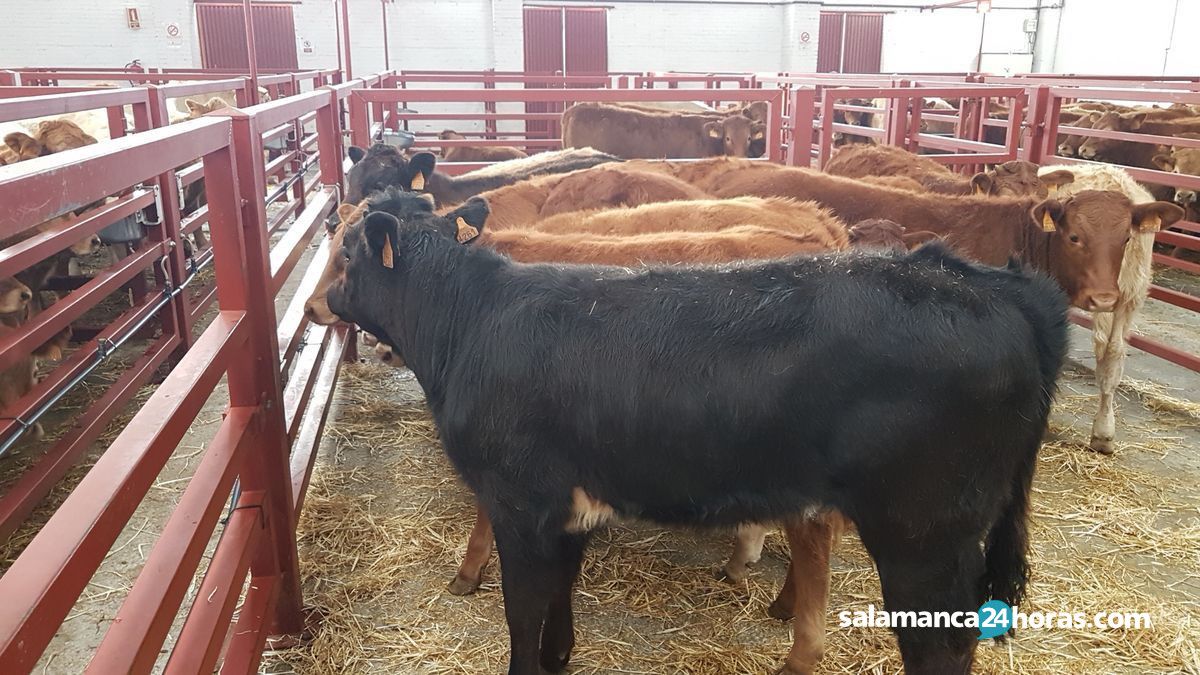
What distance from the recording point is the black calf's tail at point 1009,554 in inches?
91.1

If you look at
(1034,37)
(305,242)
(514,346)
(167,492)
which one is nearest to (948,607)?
(514,346)

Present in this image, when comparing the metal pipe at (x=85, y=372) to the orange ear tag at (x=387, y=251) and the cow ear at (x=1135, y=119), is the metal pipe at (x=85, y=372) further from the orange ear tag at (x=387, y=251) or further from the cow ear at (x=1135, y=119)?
the cow ear at (x=1135, y=119)

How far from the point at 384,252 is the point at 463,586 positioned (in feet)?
4.73

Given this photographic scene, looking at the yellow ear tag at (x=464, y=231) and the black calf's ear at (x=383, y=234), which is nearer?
the black calf's ear at (x=383, y=234)

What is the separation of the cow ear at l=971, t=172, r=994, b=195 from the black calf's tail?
4097 mm

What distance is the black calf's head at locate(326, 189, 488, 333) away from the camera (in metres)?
2.77

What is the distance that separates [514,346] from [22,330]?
8.50 feet

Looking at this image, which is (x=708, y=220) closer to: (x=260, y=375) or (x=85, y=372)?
(x=260, y=375)

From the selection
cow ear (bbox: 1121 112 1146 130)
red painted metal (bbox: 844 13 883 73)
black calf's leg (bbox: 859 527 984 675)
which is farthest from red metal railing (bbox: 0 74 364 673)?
red painted metal (bbox: 844 13 883 73)

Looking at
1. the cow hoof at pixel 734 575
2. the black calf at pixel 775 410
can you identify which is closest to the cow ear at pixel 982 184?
the cow hoof at pixel 734 575

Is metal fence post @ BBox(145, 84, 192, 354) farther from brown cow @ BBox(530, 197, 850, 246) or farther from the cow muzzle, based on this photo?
the cow muzzle

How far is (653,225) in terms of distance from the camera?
4.38 m

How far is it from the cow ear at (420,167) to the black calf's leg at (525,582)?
348 cm

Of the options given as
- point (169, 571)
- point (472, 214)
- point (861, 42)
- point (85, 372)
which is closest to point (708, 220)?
point (472, 214)
